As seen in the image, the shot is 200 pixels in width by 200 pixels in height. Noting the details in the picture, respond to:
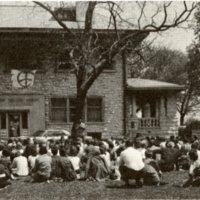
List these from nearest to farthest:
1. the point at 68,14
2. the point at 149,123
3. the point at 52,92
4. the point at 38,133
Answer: the point at 38,133 < the point at 52,92 < the point at 149,123 < the point at 68,14

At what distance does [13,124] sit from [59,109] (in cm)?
299

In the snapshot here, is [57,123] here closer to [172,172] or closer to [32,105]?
[32,105]

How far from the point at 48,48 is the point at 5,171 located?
21.5 metres

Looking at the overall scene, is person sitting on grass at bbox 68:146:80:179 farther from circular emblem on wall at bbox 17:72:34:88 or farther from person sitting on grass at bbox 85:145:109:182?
circular emblem on wall at bbox 17:72:34:88

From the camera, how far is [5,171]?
52.0ft

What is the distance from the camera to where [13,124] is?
3625 centimetres

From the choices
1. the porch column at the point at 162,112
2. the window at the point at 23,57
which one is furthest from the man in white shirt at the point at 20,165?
the porch column at the point at 162,112

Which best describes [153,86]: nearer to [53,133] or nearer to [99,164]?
[53,133]

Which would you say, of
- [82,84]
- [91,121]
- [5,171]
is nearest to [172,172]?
[5,171]

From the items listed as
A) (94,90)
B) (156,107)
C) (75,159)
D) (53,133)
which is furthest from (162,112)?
(75,159)

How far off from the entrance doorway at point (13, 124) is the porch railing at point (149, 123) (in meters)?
7.83

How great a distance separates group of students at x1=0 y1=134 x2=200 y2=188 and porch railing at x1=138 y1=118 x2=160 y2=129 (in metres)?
16.5

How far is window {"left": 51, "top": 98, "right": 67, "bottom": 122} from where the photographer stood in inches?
1454

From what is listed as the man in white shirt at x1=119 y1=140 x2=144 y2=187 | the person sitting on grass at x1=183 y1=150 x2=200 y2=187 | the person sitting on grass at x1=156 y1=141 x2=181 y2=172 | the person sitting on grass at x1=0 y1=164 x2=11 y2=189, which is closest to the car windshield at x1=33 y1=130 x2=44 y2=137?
the person sitting on grass at x1=156 y1=141 x2=181 y2=172
